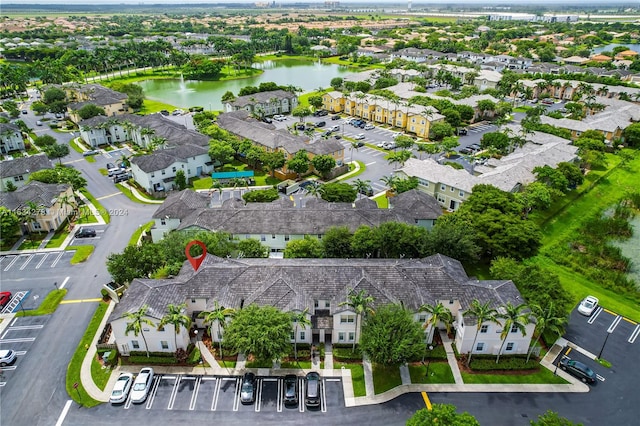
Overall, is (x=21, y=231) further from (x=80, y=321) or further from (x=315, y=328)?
(x=315, y=328)

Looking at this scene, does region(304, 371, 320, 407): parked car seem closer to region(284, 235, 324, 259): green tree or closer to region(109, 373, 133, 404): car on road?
region(284, 235, 324, 259): green tree

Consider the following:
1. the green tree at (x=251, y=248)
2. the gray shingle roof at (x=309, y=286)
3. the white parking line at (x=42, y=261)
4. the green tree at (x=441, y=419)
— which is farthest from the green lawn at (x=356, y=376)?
the white parking line at (x=42, y=261)

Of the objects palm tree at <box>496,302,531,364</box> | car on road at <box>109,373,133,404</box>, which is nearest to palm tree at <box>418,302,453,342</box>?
palm tree at <box>496,302,531,364</box>

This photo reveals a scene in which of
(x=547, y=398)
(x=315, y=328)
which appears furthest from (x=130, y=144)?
(x=547, y=398)

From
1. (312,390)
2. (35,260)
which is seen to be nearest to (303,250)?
(312,390)

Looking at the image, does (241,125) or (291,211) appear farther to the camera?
(241,125)

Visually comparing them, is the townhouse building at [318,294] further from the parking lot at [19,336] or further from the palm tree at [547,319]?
the parking lot at [19,336]
